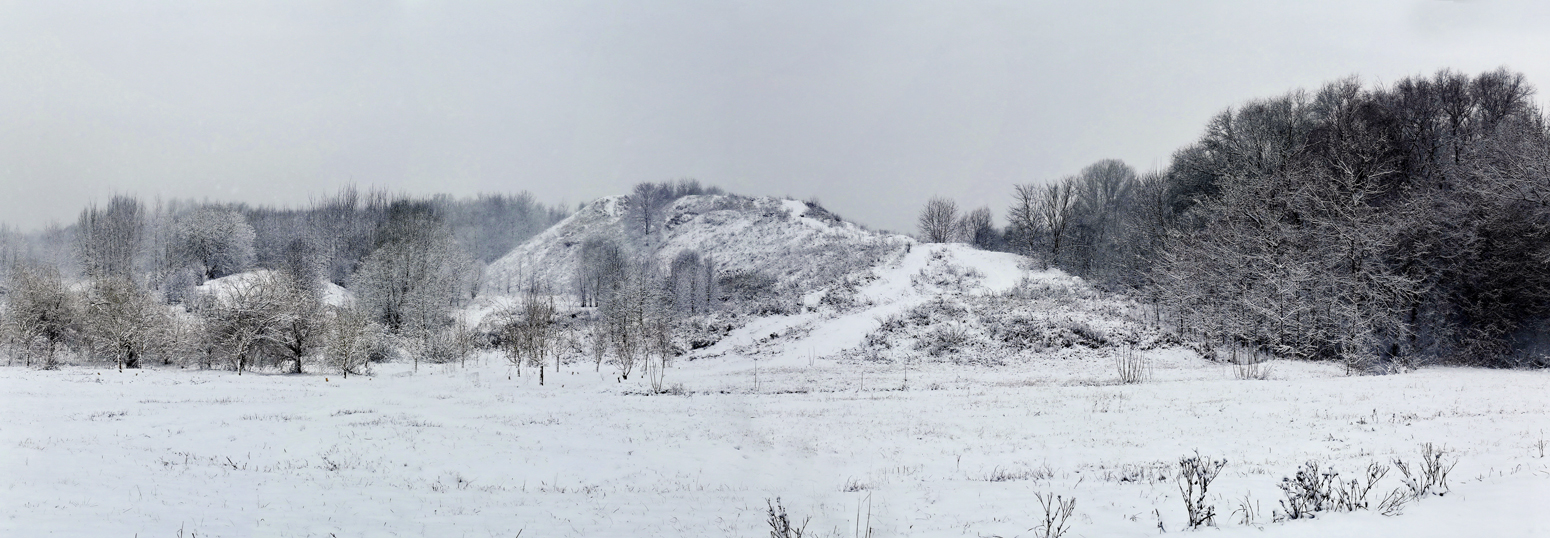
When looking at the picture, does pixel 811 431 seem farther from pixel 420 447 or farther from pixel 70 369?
pixel 70 369

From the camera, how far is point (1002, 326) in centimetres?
4197

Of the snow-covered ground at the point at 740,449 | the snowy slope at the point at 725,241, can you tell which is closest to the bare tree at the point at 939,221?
the snowy slope at the point at 725,241

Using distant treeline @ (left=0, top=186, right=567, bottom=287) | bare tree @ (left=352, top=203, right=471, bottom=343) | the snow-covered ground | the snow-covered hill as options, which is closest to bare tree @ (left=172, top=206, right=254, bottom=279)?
distant treeline @ (left=0, top=186, right=567, bottom=287)

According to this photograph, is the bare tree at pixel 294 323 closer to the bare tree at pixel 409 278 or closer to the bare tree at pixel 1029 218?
the bare tree at pixel 409 278

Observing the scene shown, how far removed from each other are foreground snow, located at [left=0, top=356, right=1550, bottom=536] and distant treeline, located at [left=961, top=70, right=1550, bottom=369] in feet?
28.2

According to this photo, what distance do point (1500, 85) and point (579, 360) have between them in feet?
193

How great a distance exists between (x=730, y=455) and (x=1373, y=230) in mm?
36986

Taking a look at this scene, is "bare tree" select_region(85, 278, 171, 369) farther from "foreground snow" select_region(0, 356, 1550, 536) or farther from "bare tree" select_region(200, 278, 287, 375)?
"foreground snow" select_region(0, 356, 1550, 536)

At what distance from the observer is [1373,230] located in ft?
112

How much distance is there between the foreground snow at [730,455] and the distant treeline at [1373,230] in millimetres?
8590

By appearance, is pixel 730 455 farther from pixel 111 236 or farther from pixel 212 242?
pixel 111 236

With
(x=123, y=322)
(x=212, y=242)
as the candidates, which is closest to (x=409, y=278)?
(x=123, y=322)

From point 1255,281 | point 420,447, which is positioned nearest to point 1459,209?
point 1255,281

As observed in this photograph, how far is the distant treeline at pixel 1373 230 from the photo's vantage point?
31500 millimetres
